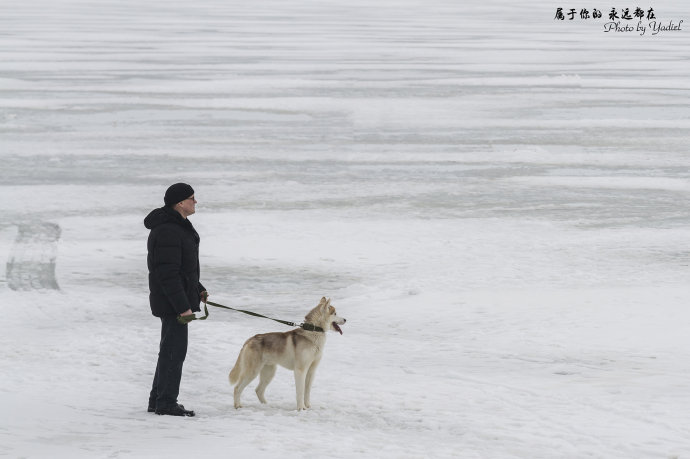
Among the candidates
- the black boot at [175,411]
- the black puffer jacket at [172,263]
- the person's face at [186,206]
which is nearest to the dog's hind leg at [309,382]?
the black boot at [175,411]

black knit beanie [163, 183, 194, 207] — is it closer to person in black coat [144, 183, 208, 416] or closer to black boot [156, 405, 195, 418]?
person in black coat [144, 183, 208, 416]

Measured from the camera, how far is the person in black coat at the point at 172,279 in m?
5.49

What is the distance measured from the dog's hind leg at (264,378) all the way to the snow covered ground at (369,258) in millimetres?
161

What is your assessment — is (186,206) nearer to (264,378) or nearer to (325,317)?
(325,317)

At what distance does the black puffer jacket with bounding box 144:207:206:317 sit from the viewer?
548cm

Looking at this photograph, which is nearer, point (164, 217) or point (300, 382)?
point (164, 217)

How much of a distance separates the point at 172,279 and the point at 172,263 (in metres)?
0.08

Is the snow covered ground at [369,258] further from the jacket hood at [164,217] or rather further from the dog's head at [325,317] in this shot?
the jacket hood at [164,217]

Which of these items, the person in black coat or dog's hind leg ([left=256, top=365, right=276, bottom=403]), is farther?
dog's hind leg ([left=256, top=365, right=276, bottom=403])

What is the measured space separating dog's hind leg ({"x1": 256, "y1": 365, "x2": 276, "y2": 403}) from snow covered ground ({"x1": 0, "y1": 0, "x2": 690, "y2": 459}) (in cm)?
16

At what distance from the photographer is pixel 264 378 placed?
605cm

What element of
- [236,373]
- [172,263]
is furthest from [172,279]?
[236,373]

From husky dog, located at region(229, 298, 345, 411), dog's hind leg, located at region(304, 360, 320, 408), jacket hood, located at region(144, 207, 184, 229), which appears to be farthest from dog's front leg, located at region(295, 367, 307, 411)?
jacket hood, located at region(144, 207, 184, 229)

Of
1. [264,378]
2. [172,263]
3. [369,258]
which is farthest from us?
[369,258]
